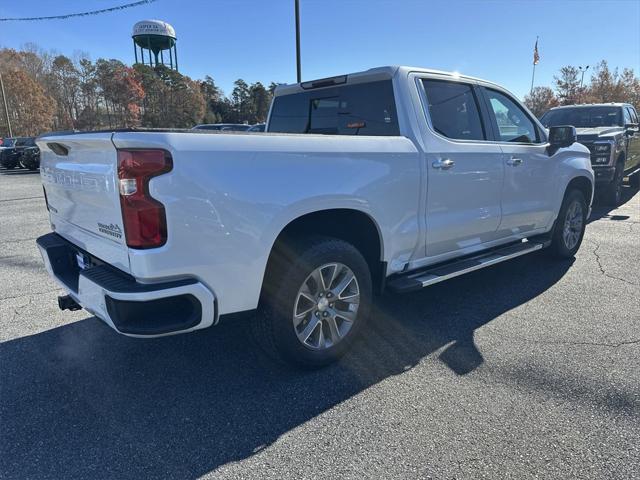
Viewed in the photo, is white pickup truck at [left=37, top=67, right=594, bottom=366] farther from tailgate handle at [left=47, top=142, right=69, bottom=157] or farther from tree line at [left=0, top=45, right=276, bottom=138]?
tree line at [left=0, top=45, right=276, bottom=138]

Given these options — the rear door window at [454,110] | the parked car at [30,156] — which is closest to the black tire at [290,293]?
the rear door window at [454,110]

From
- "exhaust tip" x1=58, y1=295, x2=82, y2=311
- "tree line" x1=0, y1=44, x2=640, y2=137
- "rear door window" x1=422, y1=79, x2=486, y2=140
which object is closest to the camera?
"exhaust tip" x1=58, y1=295, x2=82, y2=311

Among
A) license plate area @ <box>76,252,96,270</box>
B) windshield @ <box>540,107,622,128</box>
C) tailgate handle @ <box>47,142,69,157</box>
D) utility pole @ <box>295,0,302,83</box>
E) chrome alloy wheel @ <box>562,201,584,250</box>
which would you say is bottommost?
chrome alloy wheel @ <box>562,201,584,250</box>

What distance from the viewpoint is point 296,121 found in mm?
4430

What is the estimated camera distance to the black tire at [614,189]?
9.31 metres

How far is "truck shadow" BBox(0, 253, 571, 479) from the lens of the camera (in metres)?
2.30

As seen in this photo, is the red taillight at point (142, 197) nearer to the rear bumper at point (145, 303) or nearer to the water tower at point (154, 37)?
the rear bumper at point (145, 303)

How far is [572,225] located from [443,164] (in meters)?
3.03

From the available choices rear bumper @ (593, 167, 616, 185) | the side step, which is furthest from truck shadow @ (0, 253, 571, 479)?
rear bumper @ (593, 167, 616, 185)

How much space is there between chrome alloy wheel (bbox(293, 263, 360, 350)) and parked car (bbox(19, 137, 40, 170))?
2321 centimetres

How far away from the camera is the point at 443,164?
3.52m

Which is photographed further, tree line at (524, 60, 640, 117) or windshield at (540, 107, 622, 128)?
tree line at (524, 60, 640, 117)

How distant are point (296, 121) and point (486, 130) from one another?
5.84 feet

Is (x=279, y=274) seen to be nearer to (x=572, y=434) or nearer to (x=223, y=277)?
(x=223, y=277)
